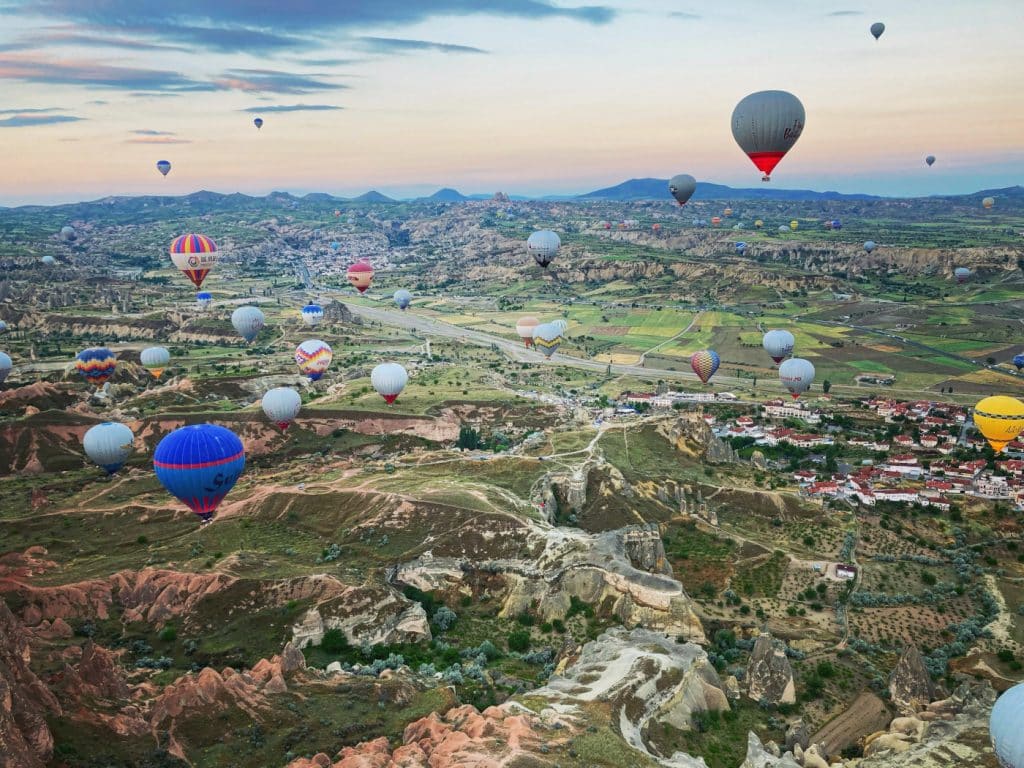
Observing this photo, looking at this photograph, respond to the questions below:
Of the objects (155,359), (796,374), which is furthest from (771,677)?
(155,359)

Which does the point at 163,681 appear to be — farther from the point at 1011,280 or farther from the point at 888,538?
the point at 1011,280

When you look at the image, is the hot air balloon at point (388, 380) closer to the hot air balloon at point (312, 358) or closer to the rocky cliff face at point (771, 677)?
the hot air balloon at point (312, 358)

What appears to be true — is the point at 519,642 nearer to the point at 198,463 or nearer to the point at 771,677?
the point at 771,677

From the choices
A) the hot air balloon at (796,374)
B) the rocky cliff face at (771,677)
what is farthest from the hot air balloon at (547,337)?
the rocky cliff face at (771,677)

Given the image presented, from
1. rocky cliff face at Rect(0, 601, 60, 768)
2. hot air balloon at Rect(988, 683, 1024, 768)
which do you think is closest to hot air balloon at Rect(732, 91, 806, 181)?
hot air balloon at Rect(988, 683, 1024, 768)

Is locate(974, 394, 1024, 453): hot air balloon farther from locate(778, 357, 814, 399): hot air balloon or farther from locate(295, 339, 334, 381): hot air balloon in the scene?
locate(295, 339, 334, 381): hot air balloon
